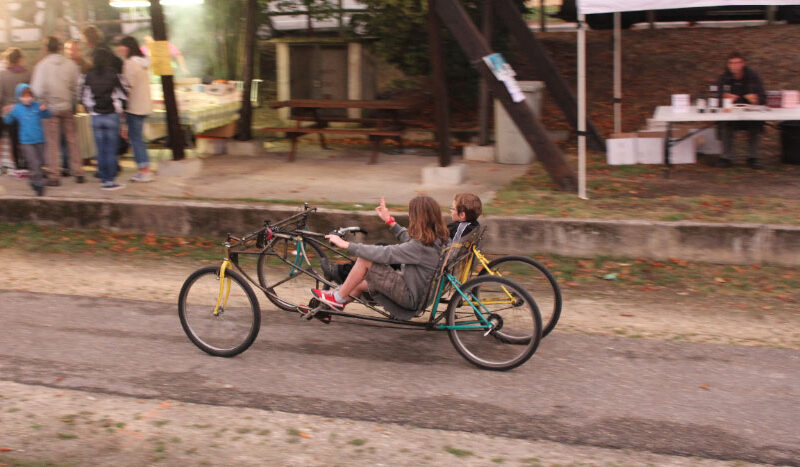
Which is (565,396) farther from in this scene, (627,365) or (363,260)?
(363,260)

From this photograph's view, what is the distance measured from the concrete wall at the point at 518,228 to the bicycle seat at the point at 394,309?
288 cm

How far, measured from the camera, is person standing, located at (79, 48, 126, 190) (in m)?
10.1

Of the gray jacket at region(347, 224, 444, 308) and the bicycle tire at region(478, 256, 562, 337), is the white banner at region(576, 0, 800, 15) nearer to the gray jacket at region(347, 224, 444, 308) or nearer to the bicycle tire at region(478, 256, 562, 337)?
the bicycle tire at region(478, 256, 562, 337)

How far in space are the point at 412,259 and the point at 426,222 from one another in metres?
0.27

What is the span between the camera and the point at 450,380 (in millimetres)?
5383

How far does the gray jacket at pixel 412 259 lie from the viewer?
18.5 feet

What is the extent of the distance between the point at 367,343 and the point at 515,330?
1.14 meters

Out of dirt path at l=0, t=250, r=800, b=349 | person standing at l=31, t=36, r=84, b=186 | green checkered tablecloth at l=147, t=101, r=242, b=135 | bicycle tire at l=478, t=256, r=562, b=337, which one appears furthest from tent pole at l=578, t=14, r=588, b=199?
person standing at l=31, t=36, r=84, b=186

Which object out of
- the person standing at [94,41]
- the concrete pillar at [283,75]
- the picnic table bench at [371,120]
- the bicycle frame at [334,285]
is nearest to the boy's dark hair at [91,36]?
the person standing at [94,41]

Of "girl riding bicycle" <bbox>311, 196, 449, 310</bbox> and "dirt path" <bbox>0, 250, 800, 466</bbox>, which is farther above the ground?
"girl riding bicycle" <bbox>311, 196, 449, 310</bbox>

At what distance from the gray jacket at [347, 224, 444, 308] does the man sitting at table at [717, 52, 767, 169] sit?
23.3ft

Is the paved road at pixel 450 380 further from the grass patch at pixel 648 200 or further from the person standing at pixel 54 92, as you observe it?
the person standing at pixel 54 92

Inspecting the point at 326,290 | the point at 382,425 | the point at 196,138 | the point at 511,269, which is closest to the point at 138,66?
the point at 196,138

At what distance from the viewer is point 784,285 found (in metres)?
7.38
